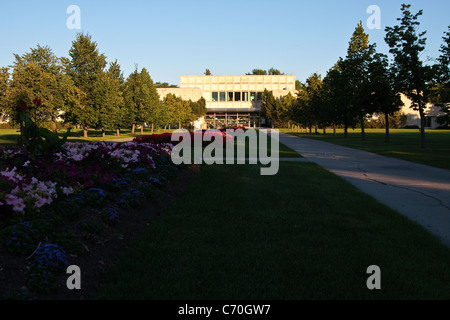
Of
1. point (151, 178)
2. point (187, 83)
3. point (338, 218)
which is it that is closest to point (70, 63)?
point (151, 178)

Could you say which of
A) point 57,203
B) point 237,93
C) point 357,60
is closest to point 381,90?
point 357,60

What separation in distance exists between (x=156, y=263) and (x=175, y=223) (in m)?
1.68

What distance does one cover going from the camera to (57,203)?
5.17m

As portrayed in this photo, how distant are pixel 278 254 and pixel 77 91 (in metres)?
33.7

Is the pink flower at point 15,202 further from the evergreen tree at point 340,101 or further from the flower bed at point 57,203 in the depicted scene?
the evergreen tree at point 340,101

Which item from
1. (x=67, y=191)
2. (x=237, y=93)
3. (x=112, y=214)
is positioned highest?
(x=237, y=93)

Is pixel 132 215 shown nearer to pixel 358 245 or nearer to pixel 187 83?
pixel 358 245

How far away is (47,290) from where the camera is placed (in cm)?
333

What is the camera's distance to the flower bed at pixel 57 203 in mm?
3752

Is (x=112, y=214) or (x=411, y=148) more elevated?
(x=411, y=148)

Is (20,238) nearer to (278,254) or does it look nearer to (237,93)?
(278,254)

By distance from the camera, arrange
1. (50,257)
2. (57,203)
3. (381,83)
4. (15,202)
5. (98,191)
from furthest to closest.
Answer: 1. (381,83)
2. (98,191)
3. (57,203)
4. (15,202)
5. (50,257)

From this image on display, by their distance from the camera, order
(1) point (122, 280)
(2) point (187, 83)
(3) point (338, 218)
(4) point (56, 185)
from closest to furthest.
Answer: (1) point (122, 280), (4) point (56, 185), (3) point (338, 218), (2) point (187, 83)

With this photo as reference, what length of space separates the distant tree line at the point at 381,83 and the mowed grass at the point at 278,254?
14.6m
